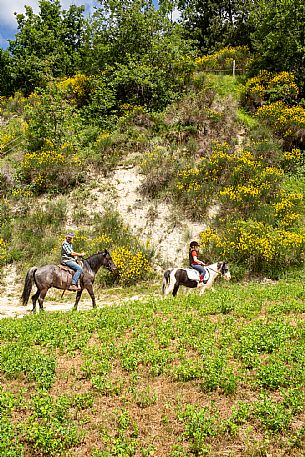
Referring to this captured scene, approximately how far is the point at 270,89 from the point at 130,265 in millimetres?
14936

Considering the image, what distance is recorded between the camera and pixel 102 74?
26.4 meters

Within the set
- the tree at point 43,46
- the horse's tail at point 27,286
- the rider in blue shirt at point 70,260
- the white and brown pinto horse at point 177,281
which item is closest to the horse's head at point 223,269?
the white and brown pinto horse at point 177,281

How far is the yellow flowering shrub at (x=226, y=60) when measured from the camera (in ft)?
97.6

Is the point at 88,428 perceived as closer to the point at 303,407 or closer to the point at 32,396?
the point at 32,396

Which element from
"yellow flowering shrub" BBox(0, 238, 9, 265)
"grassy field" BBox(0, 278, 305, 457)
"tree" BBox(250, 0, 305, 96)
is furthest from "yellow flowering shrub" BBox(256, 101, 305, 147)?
"yellow flowering shrub" BBox(0, 238, 9, 265)

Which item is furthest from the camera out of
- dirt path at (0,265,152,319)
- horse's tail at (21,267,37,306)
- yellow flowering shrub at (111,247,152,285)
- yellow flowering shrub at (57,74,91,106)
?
yellow flowering shrub at (57,74,91,106)

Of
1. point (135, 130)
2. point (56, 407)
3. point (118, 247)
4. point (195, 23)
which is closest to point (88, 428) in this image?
point (56, 407)

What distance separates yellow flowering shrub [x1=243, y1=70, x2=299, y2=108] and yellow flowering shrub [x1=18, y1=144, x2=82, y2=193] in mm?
12148

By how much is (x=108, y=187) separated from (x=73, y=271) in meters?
9.41

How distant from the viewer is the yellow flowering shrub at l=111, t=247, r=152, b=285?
1478 cm

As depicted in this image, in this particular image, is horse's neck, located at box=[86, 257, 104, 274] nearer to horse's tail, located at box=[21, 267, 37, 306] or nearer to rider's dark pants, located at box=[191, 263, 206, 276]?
horse's tail, located at box=[21, 267, 37, 306]

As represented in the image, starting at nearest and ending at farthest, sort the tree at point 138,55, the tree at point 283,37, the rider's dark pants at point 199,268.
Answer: the rider's dark pants at point 199,268 → the tree at point 283,37 → the tree at point 138,55

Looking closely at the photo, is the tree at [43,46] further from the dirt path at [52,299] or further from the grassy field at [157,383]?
the grassy field at [157,383]

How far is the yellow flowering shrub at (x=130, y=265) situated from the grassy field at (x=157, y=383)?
5.84m
